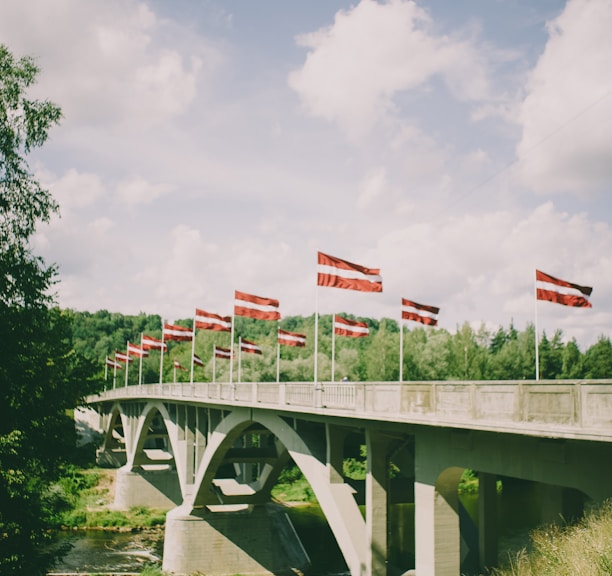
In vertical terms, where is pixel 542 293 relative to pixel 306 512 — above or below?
above

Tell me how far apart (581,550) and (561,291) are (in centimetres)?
908

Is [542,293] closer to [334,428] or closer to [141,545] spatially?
[334,428]

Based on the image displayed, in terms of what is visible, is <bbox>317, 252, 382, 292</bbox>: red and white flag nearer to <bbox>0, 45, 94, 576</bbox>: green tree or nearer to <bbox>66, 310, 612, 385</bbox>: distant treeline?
<bbox>0, 45, 94, 576</bbox>: green tree

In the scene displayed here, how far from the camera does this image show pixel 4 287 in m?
15.0

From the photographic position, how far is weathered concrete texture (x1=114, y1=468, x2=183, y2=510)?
189ft

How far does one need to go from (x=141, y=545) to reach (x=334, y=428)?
32.3 metres

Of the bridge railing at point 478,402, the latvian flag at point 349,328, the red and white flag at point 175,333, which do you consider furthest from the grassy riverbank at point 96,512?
the bridge railing at point 478,402

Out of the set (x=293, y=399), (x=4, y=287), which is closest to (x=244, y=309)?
(x=293, y=399)

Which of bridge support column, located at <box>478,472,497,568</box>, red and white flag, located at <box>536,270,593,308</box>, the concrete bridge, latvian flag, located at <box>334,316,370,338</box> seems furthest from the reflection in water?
red and white flag, located at <box>536,270,593,308</box>

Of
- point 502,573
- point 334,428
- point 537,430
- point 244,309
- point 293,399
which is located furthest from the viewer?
point 244,309

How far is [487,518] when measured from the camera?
15031 millimetres

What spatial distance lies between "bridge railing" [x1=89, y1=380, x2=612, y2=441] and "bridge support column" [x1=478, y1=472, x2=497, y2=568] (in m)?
2.56

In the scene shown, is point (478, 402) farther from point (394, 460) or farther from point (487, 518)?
point (394, 460)

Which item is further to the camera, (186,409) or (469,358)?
(469,358)
